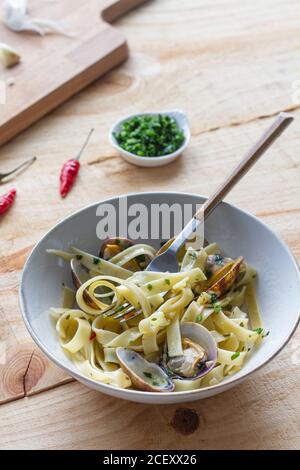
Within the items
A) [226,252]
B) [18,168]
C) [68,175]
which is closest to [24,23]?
[18,168]

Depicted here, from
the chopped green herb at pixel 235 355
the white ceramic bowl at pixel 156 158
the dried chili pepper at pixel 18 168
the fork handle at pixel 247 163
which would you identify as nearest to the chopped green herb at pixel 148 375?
the chopped green herb at pixel 235 355

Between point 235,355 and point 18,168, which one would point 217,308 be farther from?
point 18,168

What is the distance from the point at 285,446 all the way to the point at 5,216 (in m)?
1.65

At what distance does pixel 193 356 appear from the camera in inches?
87.7

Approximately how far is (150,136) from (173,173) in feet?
0.77

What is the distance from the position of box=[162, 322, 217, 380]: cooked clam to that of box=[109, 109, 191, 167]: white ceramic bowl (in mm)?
1241

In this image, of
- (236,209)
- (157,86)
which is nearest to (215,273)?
(236,209)

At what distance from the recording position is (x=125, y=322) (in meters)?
2.40

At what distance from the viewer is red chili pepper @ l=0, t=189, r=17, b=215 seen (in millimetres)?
3135

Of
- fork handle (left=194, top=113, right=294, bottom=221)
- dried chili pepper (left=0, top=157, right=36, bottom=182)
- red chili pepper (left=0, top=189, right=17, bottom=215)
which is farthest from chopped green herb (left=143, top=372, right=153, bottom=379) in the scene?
dried chili pepper (left=0, top=157, right=36, bottom=182)

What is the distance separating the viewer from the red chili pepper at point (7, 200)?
123 inches

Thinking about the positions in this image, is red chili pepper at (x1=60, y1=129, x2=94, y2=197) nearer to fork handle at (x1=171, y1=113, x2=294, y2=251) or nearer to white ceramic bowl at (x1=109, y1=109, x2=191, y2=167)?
white ceramic bowl at (x1=109, y1=109, x2=191, y2=167)

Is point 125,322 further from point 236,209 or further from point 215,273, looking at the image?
point 236,209
